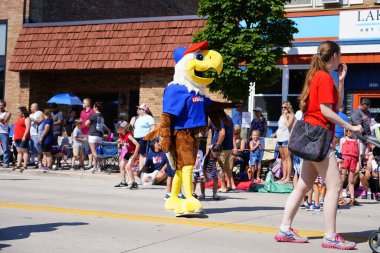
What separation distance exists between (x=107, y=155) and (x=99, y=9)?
1202 centimetres

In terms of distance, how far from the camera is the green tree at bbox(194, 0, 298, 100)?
15664 mm

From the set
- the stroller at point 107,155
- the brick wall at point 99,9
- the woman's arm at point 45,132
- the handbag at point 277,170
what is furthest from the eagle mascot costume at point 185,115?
the brick wall at point 99,9

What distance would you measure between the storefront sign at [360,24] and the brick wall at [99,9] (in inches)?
467

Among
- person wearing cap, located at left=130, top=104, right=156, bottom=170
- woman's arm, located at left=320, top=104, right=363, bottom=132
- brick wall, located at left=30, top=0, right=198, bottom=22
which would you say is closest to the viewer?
woman's arm, located at left=320, top=104, right=363, bottom=132

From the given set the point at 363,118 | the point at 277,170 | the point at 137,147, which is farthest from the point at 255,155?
the point at 137,147

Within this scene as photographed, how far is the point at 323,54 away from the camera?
248 inches

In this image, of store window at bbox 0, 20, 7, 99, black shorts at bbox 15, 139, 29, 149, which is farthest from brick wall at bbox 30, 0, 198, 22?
black shorts at bbox 15, 139, 29, 149

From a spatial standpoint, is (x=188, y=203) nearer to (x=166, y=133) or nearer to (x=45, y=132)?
(x=166, y=133)

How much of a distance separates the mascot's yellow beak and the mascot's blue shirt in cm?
22

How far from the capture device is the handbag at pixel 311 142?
19.6 ft

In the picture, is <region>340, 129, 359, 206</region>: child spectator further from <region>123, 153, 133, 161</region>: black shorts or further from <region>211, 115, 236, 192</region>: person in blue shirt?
<region>123, 153, 133, 161</region>: black shorts

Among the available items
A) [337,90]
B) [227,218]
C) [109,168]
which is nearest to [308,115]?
[337,90]

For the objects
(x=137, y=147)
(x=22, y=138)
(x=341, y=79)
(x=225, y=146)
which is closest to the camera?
(x=341, y=79)

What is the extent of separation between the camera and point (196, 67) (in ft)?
27.9
